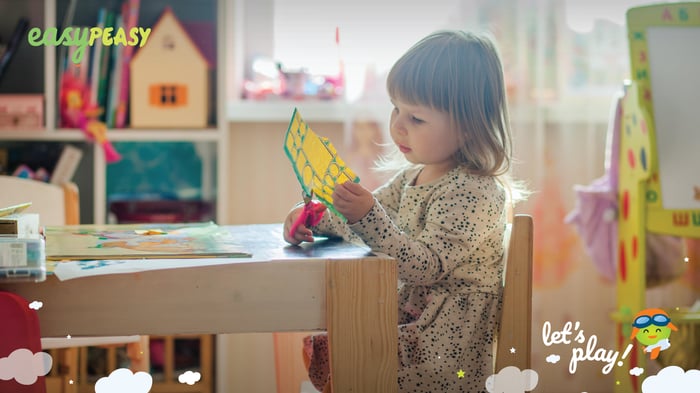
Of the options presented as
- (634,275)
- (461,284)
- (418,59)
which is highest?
(418,59)

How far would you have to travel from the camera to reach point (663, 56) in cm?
178

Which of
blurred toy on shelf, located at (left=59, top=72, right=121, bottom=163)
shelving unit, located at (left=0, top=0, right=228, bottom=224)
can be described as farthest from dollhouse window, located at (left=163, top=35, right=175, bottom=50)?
blurred toy on shelf, located at (left=59, top=72, right=121, bottom=163)

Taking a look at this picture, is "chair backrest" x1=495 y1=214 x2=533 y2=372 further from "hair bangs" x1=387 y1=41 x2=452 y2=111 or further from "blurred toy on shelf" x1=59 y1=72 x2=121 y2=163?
"blurred toy on shelf" x1=59 y1=72 x2=121 y2=163

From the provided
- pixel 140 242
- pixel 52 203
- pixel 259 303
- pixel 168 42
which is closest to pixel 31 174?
pixel 52 203

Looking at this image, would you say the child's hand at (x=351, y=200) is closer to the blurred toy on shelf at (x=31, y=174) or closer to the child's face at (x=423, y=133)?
the child's face at (x=423, y=133)

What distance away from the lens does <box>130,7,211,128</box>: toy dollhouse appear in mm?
1966

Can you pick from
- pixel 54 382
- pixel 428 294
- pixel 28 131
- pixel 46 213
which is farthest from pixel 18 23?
pixel 428 294

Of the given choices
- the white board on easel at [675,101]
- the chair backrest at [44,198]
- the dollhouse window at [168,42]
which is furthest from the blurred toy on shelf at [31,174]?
the white board on easel at [675,101]

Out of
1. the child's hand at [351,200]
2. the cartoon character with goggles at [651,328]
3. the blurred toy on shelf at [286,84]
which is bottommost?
the cartoon character with goggles at [651,328]

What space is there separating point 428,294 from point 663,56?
939 millimetres

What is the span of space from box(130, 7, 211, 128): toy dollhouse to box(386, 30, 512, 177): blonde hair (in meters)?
0.88

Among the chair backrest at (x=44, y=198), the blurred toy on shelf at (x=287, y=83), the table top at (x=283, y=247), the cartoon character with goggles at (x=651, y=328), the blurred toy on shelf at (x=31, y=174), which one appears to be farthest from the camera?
the blurred toy on shelf at (x=287, y=83)

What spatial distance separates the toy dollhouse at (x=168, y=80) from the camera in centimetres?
197

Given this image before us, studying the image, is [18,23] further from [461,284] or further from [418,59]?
[461,284]
